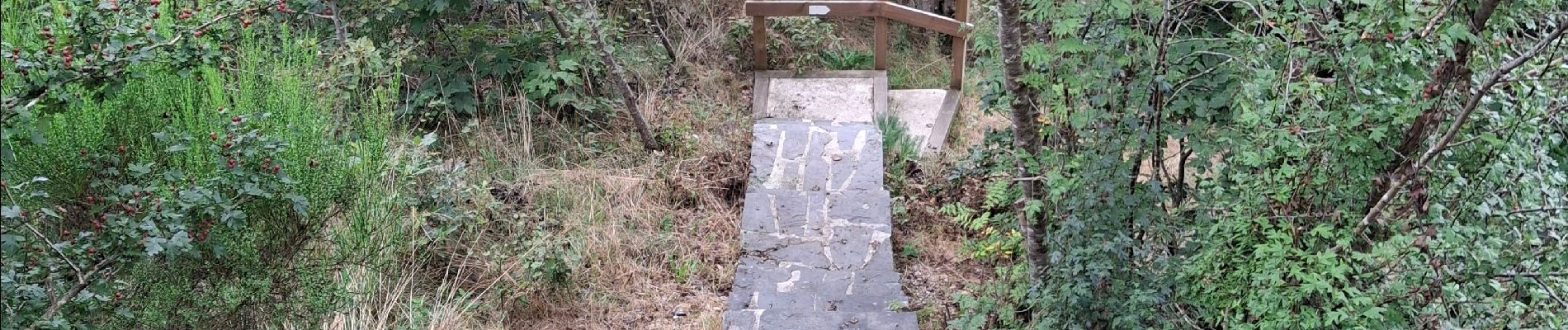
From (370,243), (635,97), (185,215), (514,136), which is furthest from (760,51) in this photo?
(185,215)

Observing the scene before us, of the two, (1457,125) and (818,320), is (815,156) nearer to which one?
(818,320)

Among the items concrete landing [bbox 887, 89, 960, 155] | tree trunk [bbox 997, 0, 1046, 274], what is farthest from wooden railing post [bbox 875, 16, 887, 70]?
tree trunk [bbox 997, 0, 1046, 274]

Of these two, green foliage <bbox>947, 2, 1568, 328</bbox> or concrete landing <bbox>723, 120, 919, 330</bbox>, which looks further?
concrete landing <bbox>723, 120, 919, 330</bbox>

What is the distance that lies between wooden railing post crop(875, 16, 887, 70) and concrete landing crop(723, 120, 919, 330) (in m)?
0.79

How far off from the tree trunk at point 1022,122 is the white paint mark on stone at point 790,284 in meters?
1.31

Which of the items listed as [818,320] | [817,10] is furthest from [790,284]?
[817,10]

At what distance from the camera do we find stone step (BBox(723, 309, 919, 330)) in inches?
181

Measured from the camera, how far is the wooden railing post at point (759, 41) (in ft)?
24.0

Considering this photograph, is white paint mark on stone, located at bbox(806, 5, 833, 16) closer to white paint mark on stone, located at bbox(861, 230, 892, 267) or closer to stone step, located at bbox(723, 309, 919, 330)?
white paint mark on stone, located at bbox(861, 230, 892, 267)

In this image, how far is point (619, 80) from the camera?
590 cm

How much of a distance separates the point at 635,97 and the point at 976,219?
7.38ft

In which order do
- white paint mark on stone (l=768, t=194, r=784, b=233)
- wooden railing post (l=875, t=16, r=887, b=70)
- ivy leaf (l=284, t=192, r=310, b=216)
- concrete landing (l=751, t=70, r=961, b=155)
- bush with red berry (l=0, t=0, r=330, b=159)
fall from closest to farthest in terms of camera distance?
bush with red berry (l=0, t=0, r=330, b=159)
ivy leaf (l=284, t=192, r=310, b=216)
white paint mark on stone (l=768, t=194, r=784, b=233)
concrete landing (l=751, t=70, r=961, b=155)
wooden railing post (l=875, t=16, r=887, b=70)

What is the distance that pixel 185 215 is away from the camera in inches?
113

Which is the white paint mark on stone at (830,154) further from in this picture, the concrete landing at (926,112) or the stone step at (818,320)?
the stone step at (818,320)
